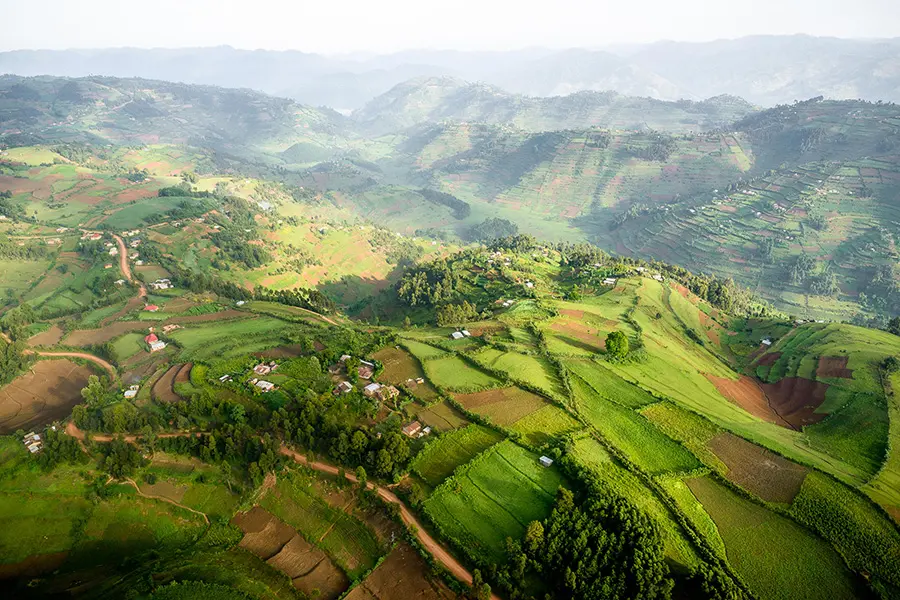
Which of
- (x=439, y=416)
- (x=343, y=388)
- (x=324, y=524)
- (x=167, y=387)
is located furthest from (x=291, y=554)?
(x=167, y=387)

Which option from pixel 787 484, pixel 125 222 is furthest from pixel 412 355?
pixel 125 222

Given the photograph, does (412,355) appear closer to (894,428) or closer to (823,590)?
(823,590)

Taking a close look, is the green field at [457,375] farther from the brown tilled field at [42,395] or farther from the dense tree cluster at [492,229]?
the dense tree cluster at [492,229]

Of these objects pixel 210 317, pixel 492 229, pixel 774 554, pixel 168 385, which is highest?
pixel 774 554

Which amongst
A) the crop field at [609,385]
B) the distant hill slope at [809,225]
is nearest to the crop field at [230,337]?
the crop field at [609,385]

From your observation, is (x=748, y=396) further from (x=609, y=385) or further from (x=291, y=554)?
(x=291, y=554)

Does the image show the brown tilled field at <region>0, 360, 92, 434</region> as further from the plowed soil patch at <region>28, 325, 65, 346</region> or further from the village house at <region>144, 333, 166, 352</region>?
the village house at <region>144, 333, 166, 352</region>

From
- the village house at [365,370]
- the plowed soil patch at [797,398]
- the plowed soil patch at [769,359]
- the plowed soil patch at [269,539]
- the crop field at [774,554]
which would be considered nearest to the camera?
the crop field at [774,554]
